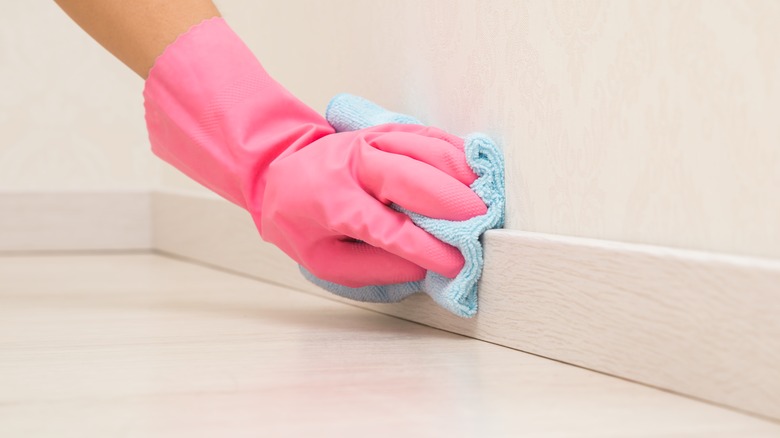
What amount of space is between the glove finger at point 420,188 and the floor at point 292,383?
0.10 m

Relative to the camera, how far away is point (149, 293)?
1.11m

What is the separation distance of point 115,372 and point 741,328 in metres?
0.40

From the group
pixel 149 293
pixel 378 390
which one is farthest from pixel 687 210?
pixel 149 293

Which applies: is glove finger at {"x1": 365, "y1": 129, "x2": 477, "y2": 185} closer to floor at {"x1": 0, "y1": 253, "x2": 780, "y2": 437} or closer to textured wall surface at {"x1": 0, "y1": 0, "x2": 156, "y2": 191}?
floor at {"x1": 0, "y1": 253, "x2": 780, "y2": 437}

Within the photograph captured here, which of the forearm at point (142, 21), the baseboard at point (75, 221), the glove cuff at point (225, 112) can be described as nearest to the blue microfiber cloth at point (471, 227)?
the glove cuff at point (225, 112)

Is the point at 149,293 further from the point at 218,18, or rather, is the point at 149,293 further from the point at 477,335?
the point at 477,335

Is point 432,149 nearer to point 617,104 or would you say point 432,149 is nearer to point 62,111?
point 617,104

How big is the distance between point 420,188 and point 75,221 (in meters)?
1.09

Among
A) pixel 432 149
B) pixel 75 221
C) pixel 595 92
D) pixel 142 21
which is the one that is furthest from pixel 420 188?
pixel 75 221

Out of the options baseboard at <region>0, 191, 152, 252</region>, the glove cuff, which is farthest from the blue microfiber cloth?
baseboard at <region>0, 191, 152, 252</region>

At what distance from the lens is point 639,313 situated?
60cm

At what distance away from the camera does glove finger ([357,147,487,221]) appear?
74cm

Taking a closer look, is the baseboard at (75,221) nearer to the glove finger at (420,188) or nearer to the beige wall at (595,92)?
the beige wall at (595,92)

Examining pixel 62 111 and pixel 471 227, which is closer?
pixel 471 227
